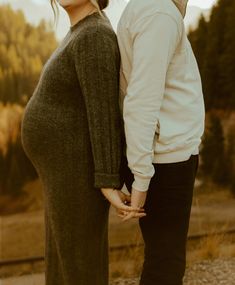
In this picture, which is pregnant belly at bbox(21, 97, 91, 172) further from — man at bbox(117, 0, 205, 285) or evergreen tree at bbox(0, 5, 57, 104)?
evergreen tree at bbox(0, 5, 57, 104)

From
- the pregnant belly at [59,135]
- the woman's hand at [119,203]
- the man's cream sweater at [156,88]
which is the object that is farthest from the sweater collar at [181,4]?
the woman's hand at [119,203]

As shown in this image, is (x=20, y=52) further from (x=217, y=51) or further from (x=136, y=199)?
(x=136, y=199)

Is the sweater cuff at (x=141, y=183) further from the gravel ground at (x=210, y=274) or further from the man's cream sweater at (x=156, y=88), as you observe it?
the gravel ground at (x=210, y=274)

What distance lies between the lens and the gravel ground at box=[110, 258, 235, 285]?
2.77m

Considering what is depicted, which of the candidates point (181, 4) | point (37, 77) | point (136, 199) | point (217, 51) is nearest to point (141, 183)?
point (136, 199)

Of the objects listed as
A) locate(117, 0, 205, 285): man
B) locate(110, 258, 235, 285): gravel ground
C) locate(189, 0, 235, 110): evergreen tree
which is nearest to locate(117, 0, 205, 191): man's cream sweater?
locate(117, 0, 205, 285): man

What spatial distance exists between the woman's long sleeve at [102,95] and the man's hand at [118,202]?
0.07ft

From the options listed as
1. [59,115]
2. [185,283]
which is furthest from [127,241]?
[59,115]

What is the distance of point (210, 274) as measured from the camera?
2.83 meters

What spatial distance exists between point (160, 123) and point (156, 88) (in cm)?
10

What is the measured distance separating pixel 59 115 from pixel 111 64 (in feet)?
0.62

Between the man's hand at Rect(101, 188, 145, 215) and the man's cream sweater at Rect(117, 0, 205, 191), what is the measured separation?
0.20 feet

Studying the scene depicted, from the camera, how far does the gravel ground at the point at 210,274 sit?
9.07 feet

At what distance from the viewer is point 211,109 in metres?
2.81
